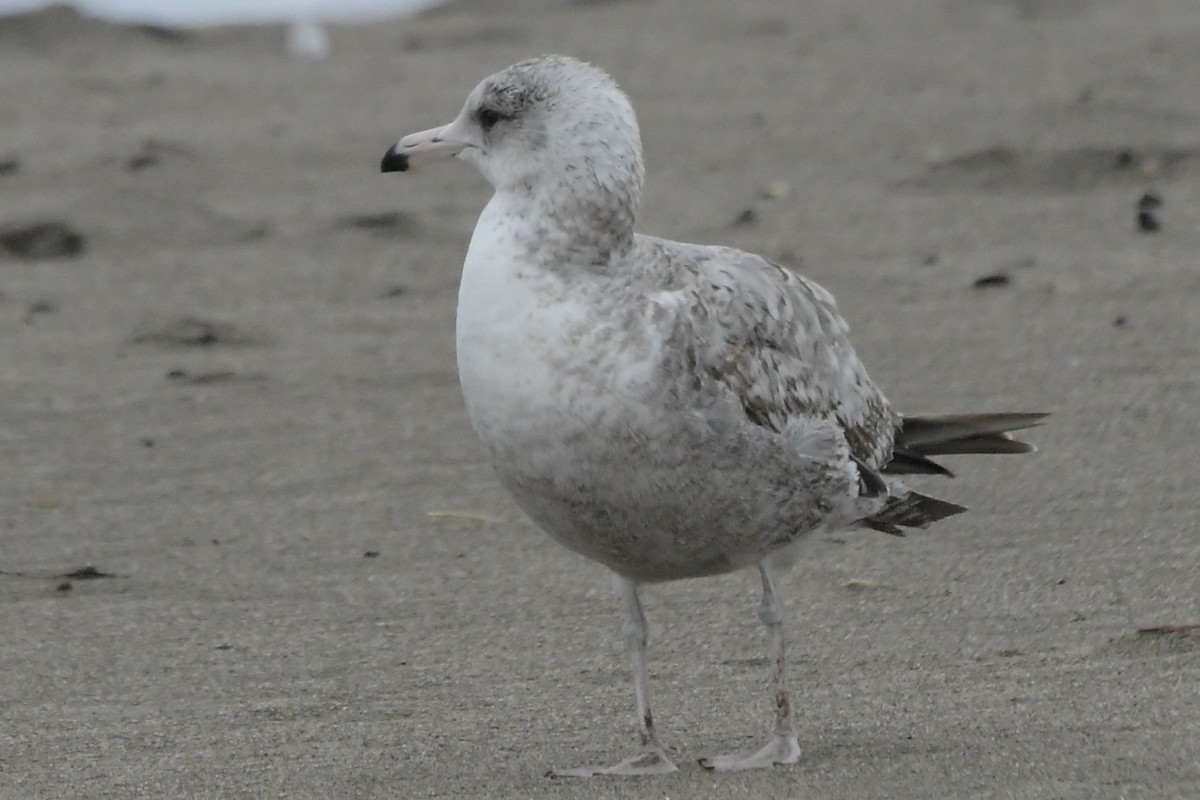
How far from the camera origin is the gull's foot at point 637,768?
186 inches

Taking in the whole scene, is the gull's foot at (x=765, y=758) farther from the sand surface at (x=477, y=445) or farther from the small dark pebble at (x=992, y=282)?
the small dark pebble at (x=992, y=282)

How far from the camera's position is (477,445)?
24.8 ft

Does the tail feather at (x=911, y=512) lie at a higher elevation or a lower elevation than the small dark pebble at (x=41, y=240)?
higher

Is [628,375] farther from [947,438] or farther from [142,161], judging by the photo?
[142,161]

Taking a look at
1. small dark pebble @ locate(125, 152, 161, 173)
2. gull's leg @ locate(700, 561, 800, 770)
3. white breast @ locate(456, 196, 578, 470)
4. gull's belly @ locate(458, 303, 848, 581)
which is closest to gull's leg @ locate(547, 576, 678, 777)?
gull's leg @ locate(700, 561, 800, 770)

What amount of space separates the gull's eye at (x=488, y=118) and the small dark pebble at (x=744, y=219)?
16.5 ft

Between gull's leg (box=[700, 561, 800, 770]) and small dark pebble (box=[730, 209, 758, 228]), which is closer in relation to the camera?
gull's leg (box=[700, 561, 800, 770])

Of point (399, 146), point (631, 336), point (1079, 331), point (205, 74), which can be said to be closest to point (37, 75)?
point (205, 74)

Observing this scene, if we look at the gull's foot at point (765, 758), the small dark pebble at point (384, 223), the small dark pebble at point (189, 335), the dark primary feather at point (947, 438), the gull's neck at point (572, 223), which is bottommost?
the small dark pebble at point (189, 335)

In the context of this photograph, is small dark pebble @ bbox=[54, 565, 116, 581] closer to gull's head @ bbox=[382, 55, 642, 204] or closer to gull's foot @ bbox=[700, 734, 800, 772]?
gull's head @ bbox=[382, 55, 642, 204]

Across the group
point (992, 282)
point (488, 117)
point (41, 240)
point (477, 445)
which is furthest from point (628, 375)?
point (41, 240)

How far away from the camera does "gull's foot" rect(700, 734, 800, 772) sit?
4742mm

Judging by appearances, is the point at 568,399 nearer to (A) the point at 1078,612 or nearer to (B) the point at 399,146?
(B) the point at 399,146

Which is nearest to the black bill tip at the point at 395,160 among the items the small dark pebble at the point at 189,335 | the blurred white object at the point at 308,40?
the small dark pebble at the point at 189,335
